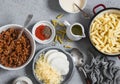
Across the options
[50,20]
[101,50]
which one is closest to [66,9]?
[50,20]

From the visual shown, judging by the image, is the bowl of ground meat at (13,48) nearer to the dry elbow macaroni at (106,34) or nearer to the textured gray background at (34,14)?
the textured gray background at (34,14)

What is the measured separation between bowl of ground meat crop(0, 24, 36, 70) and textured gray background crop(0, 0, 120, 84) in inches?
2.0

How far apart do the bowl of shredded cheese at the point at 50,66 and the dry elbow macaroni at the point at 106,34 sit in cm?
12

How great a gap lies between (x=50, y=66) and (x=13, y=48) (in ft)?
0.48

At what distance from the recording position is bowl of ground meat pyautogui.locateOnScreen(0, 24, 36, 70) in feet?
4.64

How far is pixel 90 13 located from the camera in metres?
1.51

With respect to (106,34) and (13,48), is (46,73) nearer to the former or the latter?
(13,48)

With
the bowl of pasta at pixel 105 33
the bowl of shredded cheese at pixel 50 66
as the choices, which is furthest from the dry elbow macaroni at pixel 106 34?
the bowl of shredded cheese at pixel 50 66

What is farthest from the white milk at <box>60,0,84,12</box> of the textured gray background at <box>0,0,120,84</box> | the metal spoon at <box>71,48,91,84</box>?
the metal spoon at <box>71,48,91,84</box>

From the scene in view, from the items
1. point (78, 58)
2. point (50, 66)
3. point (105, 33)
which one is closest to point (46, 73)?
point (50, 66)

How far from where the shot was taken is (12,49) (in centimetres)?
142

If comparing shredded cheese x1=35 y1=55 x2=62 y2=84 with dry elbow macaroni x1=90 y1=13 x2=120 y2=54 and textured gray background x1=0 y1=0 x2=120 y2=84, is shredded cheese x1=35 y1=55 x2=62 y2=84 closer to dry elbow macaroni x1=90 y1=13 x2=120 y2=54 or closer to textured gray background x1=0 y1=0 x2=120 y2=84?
textured gray background x1=0 y1=0 x2=120 y2=84

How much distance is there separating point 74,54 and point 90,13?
17 centimetres

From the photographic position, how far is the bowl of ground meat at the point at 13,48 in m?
1.41
